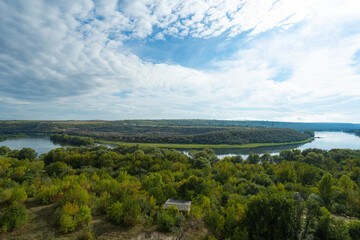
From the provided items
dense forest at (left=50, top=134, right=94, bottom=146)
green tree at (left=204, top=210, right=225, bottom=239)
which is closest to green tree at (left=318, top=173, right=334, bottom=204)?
green tree at (left=204, top=210, right=225, bottom=239)

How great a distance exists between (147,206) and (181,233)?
3.23 meters

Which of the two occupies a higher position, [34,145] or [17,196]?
[17,196]

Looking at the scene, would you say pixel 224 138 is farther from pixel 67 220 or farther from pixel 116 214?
pixel 67 220

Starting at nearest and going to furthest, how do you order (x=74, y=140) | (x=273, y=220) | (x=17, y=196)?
(x=273, y=220) < (x=17, y=196) < (x=74, y=140)

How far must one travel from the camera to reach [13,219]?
9.35 m

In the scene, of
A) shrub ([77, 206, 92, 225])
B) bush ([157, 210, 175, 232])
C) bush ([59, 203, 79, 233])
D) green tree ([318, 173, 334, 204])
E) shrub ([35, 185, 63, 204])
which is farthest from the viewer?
green tree ([318, 173, 334, 204])

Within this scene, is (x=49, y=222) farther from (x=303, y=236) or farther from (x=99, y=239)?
(x=303, y=236)

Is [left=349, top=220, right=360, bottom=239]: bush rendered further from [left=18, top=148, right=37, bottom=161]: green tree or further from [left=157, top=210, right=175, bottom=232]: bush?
[left=18, top=148, right=37, bottom=161]: green tree

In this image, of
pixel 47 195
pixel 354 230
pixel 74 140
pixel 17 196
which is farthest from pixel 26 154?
pixel 354 230

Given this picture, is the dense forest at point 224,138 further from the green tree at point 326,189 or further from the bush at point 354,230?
the bush at point 354,230

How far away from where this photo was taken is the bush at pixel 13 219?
9141 millimetres

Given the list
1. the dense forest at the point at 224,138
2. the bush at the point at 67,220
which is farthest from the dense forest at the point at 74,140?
the bush at the point at 67,220

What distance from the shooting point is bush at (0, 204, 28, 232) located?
30.0ft

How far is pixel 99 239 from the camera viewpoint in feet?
30.7
